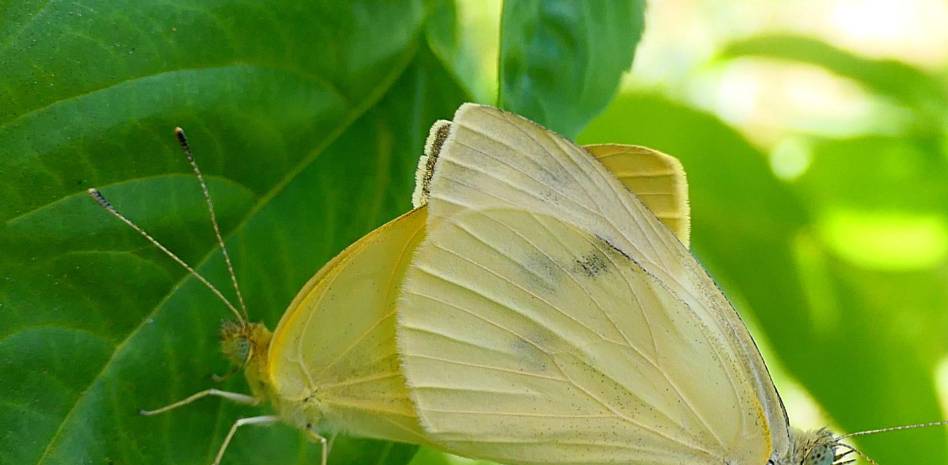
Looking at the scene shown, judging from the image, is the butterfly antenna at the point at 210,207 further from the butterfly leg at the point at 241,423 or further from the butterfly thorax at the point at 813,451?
the butterfly thorax at the point at 813,451

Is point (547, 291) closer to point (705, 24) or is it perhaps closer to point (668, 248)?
point (668, 248)

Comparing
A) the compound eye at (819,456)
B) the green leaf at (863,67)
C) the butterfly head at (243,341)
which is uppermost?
the green leaf at (863,67)

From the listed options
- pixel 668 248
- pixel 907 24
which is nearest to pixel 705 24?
pixel 907 24

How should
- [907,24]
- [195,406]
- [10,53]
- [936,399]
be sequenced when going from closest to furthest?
[10,53] < [195,406] < [936,399] < [907,24]

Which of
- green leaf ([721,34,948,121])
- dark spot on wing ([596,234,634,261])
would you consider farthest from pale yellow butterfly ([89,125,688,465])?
green leaf ([721,34,948,121])

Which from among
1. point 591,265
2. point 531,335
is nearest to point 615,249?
point 591,265

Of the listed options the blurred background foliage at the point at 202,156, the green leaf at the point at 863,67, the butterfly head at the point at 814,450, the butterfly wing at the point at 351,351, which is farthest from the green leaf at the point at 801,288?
the butterfly wing at the point at 351,351

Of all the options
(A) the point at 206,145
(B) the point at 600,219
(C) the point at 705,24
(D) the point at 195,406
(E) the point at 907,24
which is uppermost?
(E) the point at 907,24

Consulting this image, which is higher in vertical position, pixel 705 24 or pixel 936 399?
pixel 705 24

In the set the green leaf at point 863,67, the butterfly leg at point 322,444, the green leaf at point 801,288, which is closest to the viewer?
the butterfly leg at point 322,444
